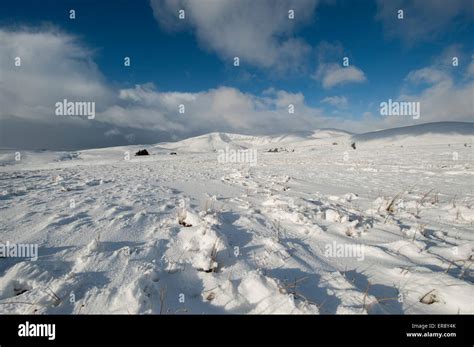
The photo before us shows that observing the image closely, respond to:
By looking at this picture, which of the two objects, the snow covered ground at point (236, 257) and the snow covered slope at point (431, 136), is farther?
the snow covered slope at point (431, 136)

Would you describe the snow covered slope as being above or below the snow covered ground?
above

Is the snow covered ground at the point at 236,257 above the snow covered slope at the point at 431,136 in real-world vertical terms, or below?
below

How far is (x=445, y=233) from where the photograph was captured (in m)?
3.37

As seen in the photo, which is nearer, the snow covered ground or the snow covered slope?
the snow covered ground

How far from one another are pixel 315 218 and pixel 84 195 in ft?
17.5

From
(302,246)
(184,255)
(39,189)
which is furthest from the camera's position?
(39,189)

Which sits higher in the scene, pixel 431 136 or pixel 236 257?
pixel 431 136

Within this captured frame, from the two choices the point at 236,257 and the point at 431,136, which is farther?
Result: the point at 431,136
